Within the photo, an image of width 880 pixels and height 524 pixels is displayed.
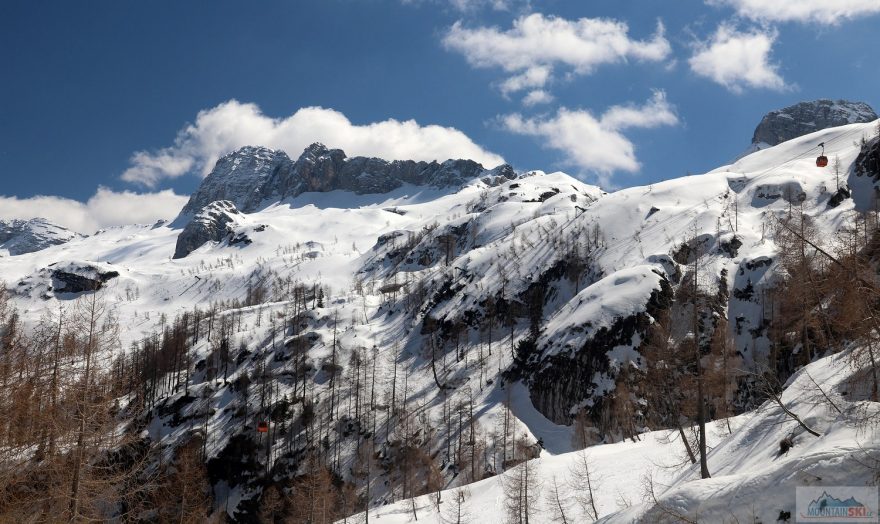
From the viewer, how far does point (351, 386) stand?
111 m

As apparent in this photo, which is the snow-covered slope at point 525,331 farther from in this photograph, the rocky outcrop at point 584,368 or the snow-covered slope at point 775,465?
the snow-covered slope at point 775,465

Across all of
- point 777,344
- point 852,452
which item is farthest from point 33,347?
point 777,344

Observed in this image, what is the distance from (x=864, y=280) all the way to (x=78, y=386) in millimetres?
24472

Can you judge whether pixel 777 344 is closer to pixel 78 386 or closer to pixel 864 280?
pixel 864 280

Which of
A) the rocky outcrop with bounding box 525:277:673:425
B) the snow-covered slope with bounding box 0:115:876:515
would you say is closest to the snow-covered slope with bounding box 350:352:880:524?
the snow-covered slope with bounding box 0:115:876:515

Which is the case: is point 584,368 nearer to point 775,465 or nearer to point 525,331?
point 525,331

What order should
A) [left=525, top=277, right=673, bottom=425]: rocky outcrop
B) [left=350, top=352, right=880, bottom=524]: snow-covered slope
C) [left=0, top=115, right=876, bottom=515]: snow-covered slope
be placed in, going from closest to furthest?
1. [left=350, top=352, right=880, bottom=524]: snow-covered slope
2. [left=525, top=277, right=673, bottom=425]: rocky outcrop
3. [left=0, top=115, right=876, bottom=515]: snow-covered slope

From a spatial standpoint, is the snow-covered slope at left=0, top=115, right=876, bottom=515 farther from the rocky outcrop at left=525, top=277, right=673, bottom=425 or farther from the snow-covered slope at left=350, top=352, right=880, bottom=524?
the snow-covered slope at left=350, top=352, right=880, bottom=524

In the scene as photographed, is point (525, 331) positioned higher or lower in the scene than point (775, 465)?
higher

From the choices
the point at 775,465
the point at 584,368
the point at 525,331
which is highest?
the point at 525,331

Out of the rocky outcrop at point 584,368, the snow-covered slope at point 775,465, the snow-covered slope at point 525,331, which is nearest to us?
the snow-covered slope at point 775,465

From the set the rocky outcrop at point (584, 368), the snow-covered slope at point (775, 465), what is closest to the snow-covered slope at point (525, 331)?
the rocky outcrop at point (584, 368)

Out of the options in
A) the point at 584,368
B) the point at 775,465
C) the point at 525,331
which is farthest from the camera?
the point at 525,331

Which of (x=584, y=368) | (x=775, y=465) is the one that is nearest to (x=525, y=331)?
(x=584, y=368)
